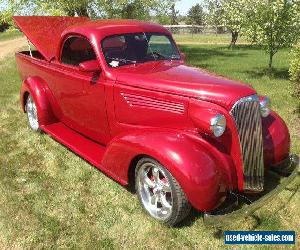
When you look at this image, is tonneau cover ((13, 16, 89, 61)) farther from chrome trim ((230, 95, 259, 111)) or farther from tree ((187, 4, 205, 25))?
tree ((187, 4, 205, 25))

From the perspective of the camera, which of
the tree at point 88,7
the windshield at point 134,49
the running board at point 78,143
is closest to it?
the windshield at point 134,49

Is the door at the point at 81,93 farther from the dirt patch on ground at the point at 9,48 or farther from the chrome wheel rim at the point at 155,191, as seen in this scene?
the dirt patch on ground at the point at 9,48

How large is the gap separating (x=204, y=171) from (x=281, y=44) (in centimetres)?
1125

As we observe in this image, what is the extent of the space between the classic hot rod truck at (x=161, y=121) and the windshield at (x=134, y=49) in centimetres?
2

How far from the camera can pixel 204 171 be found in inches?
149

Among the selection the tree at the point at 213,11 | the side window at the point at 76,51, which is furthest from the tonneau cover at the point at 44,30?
the tree at the point at 213,11

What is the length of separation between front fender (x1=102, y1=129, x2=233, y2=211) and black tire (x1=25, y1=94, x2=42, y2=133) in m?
3.44

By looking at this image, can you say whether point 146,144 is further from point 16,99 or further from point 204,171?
point 16,99

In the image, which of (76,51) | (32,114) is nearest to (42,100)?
(32,114)

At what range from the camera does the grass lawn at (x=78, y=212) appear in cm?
414

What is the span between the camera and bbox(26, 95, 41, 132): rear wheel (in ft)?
23.5

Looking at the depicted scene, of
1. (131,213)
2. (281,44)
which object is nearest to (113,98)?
(131,213)

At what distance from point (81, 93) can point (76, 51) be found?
74 centimetres

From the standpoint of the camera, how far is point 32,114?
7.31 metres
